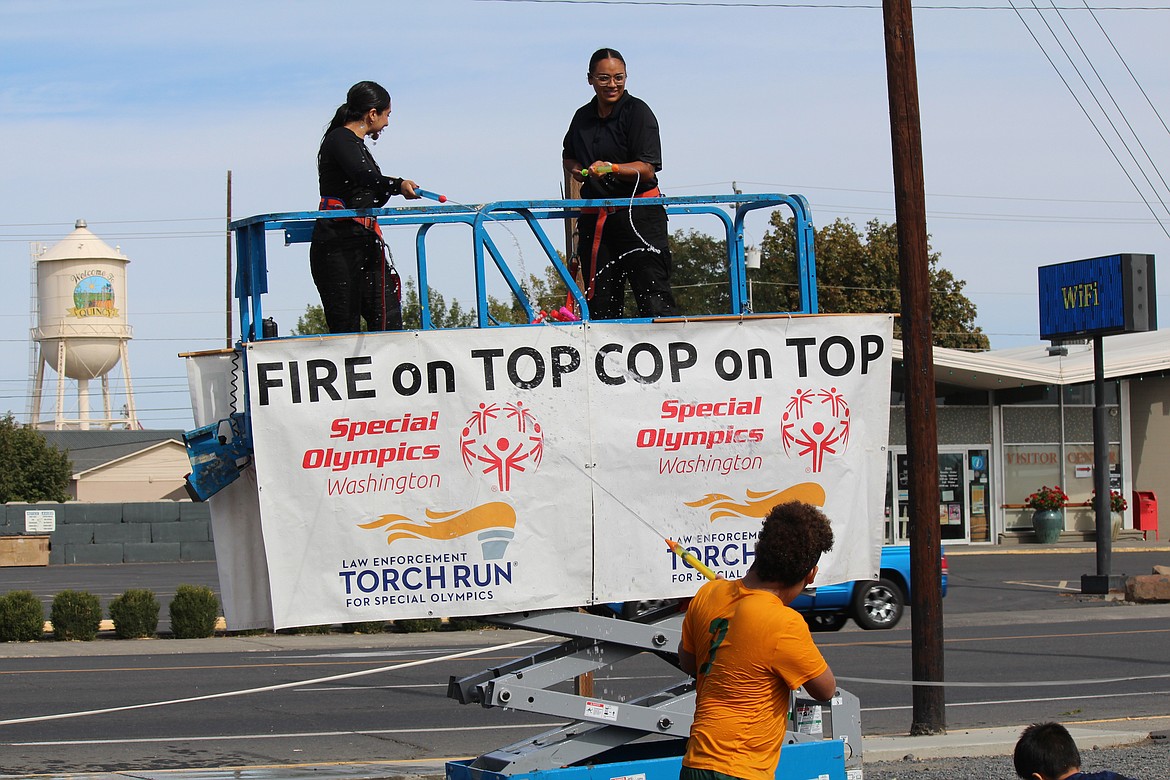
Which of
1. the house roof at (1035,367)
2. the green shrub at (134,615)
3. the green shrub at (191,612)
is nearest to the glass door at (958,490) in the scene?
the house roof at (1035,367)

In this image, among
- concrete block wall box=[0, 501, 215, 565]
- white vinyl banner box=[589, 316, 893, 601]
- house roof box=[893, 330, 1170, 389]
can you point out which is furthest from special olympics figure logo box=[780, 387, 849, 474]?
concrete block wall box=[0, 501, 215, 565]

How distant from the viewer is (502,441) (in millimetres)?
6184

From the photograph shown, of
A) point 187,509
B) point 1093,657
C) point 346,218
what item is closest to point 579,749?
point 346,218

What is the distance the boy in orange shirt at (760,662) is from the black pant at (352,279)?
8.37 feet

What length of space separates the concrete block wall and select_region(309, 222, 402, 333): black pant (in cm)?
3411

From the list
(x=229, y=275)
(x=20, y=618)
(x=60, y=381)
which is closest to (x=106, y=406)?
(x=60, y=381)

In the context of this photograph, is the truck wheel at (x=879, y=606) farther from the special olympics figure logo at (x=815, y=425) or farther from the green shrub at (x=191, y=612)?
the special olympics figure logo at (x=815, y=425)

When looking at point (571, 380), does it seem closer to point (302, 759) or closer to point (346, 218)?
point (346, 218)

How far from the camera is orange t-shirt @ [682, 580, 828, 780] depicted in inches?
175

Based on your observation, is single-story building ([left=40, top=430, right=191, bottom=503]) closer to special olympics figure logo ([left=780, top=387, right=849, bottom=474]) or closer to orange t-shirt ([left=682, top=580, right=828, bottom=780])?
special olympics figure logo ([left=780, top=387, right=849, bottom=474])

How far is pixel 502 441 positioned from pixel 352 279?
1.04m

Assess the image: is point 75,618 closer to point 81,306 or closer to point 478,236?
point 478,236

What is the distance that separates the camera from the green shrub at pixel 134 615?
1989cm

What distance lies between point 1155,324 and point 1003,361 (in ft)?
37.3
